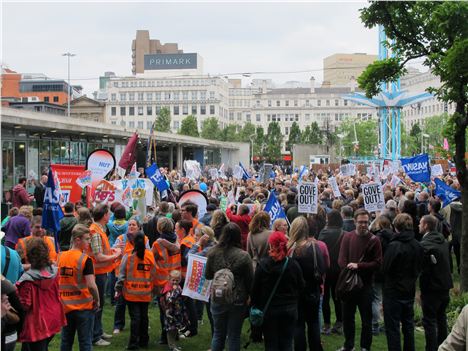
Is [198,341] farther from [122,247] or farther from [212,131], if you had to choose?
[212,131]

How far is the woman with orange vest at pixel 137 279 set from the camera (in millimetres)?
8625

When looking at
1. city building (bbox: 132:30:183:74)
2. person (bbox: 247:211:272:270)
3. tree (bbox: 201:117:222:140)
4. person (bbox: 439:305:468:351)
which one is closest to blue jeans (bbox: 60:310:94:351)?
person (bbox: 247:211:272:270)

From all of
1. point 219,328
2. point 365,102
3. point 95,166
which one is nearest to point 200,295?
point 219,328

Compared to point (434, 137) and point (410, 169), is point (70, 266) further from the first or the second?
point (434, 137)

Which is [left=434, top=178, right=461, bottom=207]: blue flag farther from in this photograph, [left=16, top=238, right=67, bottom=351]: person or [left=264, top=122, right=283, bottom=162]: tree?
[left=264, top=122, right=283, bottom=162]: tree

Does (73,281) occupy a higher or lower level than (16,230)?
lower

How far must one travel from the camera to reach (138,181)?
14086 millimetres

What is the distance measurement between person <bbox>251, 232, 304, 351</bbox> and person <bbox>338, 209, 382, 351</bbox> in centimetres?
155

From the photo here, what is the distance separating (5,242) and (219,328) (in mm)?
4363

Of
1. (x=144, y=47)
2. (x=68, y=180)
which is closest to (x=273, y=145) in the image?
(x=144, y=47)

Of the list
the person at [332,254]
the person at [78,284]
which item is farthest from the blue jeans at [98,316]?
the person at [332,254]

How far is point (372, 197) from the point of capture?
13.0m

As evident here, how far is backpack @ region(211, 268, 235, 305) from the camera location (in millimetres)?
7141

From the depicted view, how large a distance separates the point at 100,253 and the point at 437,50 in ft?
22.6
